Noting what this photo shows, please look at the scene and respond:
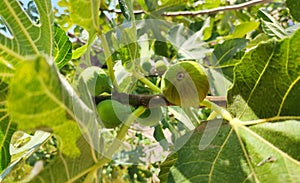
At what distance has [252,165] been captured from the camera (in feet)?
2.41

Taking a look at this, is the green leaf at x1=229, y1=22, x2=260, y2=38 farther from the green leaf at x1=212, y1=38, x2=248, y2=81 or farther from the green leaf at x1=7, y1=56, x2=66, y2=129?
the green leaf at x1=7, y1=56, x2=66, y2=129

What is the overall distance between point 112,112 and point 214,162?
0.80 ft

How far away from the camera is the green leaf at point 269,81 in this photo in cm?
73

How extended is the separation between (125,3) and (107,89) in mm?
204

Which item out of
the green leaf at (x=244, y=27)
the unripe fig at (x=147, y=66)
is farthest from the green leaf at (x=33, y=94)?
the green leaf at (x=244, y=27)

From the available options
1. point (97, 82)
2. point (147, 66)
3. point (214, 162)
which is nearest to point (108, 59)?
point (97, 82)

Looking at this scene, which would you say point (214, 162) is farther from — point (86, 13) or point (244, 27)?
point (244, 27)

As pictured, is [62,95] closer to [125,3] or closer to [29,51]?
[29,51]

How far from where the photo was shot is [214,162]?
0.76 m

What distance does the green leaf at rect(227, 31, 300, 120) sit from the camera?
73 centimetres

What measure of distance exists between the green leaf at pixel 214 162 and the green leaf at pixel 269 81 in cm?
6

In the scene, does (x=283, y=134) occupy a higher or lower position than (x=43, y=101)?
lower

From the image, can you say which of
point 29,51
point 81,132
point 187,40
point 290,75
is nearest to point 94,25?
point 29,51

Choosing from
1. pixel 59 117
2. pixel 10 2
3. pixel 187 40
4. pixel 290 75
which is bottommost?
A: pixel 187 40
